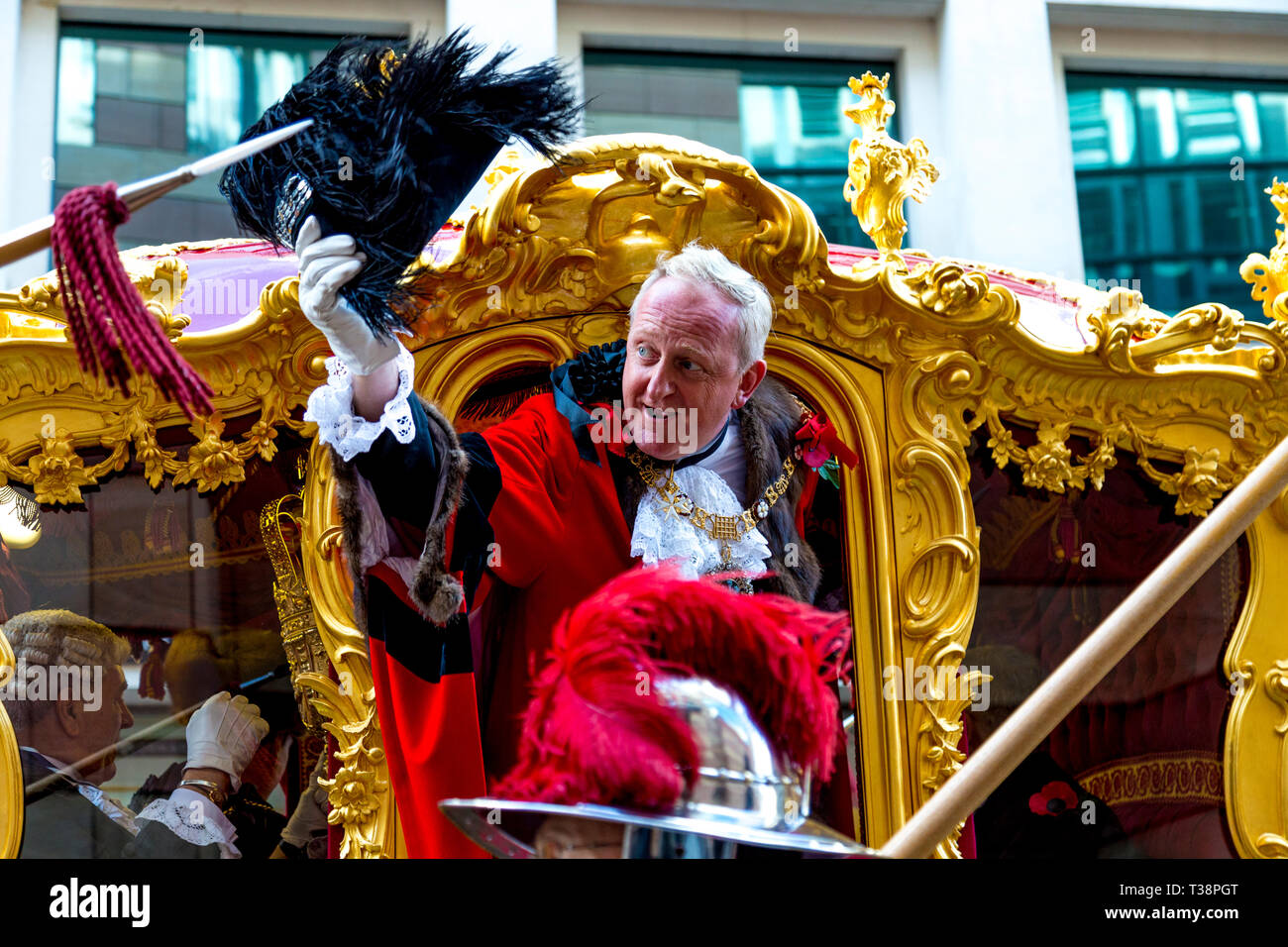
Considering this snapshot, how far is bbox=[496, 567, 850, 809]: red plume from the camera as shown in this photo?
2.03m

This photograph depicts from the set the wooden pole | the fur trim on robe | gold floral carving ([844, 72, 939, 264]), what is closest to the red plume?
the wooden pole

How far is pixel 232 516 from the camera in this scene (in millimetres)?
3027

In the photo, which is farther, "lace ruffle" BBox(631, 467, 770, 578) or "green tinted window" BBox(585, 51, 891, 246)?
"green tinted window" BBox(585, 51, 891, 246)

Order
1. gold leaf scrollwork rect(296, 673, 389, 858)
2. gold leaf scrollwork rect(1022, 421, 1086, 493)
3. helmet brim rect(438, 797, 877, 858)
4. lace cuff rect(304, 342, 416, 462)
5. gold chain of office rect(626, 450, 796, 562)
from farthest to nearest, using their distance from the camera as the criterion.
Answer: gold leaf scrollwork rect(1022, 421, 1086, 493)
gold chain of office rect(626, 450, 796, 562)
gold leaf scrollwork rect(296, 673, 389, 858)
lace cuff rect(304, 342, 416, 462)
helmet brim rect(438, 797, 877, 858)

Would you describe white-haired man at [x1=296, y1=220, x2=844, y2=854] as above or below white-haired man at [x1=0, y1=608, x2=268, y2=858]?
above

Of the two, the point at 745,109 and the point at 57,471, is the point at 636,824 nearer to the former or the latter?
the point at 57,471

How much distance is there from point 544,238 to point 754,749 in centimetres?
126

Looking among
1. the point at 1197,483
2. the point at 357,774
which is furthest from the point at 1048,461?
the point at 357,774

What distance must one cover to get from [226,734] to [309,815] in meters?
0.20

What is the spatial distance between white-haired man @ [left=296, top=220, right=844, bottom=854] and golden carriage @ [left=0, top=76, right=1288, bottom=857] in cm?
11

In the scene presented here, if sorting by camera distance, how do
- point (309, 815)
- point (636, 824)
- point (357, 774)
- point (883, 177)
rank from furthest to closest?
1. point (883, 177)
2. point (309, 815)
3. point (357, 774)
4. point (636, 824)

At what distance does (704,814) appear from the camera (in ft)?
6.48

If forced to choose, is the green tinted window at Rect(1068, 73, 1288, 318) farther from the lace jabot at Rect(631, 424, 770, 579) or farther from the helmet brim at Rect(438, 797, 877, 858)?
the helmet brim at Rect(438, 797, 877, 858)
